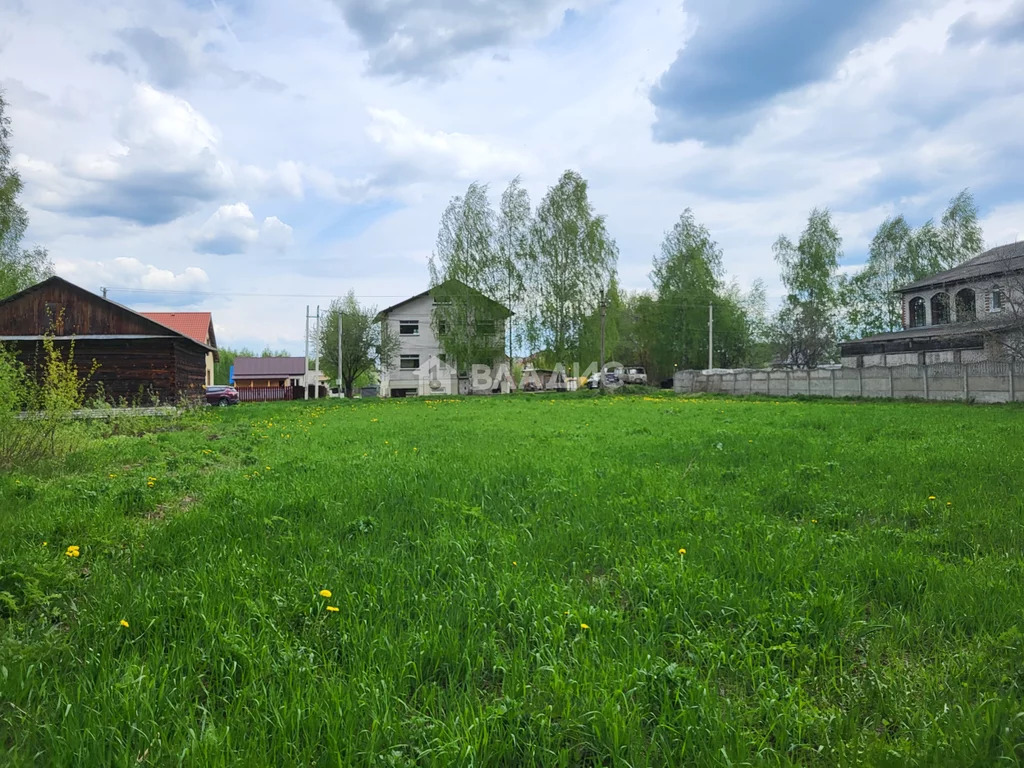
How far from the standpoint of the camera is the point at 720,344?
54.6m

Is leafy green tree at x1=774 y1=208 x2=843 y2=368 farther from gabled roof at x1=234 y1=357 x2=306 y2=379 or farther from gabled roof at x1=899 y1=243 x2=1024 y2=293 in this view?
gabled roof at x1=234 y1=357 x2=306 y2=379

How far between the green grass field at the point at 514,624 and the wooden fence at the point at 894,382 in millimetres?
21028

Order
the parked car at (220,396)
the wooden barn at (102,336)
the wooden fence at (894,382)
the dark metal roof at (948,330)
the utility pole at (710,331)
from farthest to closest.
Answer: the utility pole at (710,331) < the parked car at (220,396) < the wooden barn at (102,336) < the dark metal roof at (948,330) < the wooden fence at (894,382)

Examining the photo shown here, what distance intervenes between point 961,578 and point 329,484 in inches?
227

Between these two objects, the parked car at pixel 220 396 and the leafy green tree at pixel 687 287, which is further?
the leafy green tree at pixel 687 287

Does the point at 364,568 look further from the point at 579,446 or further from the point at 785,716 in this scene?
the point at 579,446

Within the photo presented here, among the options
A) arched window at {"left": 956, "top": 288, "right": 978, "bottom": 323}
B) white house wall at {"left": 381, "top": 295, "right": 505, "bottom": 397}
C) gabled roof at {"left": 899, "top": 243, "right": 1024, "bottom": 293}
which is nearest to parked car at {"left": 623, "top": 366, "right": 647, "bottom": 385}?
white house wall at {"left": 381, "top": 295, "right": 505, "bottom": 397}

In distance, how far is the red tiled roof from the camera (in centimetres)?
4394

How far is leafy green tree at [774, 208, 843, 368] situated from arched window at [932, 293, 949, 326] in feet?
32.4

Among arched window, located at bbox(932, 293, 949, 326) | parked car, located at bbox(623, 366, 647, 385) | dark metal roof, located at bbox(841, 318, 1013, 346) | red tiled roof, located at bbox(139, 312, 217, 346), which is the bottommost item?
parked car, located at bbox(623, 366, 647, 385)

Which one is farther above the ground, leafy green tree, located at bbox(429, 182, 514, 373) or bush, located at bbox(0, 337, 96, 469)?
leafy green tree, located at bbox(429, 182, 514, 373)

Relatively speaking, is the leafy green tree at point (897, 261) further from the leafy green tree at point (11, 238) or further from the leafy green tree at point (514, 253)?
the leafy green tree at point (11, 238)

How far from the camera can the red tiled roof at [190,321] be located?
144ft

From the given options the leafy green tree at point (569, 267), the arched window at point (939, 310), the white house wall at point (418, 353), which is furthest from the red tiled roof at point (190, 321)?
the arched window at point (939, 310)
